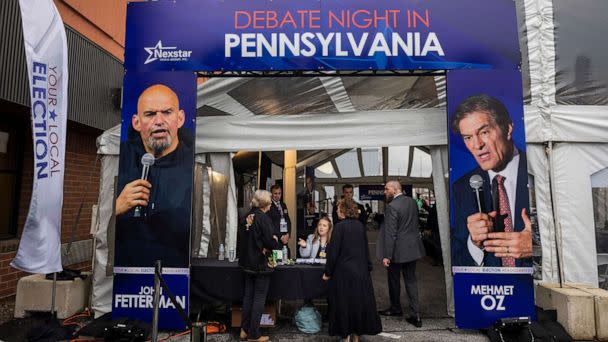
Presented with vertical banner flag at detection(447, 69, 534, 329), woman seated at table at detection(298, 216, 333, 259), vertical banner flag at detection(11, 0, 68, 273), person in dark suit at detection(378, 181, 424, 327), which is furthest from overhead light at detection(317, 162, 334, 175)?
Result: vertical banner flag at detection(11, 0, 68, 273)

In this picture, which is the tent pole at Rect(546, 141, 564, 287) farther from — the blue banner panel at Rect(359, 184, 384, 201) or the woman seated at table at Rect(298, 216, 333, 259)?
the blue banner panel at Rect(359, 184, 384, 201)

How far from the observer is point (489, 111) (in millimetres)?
4547

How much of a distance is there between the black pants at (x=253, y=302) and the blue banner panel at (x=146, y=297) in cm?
81

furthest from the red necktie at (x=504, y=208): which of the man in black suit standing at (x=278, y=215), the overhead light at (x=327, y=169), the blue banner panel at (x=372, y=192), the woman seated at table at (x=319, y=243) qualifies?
the blue banner panel at (x=372, y=192)

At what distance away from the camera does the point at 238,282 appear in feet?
14.3

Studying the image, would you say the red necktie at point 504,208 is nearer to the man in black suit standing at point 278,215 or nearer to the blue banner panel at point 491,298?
the blue banner panel at point 491,298

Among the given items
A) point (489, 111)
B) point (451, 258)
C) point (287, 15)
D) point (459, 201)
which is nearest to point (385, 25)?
point (287, 15)

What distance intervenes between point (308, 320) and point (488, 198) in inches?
102

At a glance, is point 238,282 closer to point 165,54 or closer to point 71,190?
point 165,54

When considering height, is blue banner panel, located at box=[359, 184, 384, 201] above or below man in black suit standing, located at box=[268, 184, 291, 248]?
above

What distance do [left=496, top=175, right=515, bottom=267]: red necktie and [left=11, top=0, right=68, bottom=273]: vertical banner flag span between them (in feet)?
16.1

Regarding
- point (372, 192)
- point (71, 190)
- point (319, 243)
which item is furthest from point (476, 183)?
point (372, 192)

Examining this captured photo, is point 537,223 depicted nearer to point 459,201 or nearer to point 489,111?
point 459,201

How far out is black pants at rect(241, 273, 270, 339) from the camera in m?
3.98
